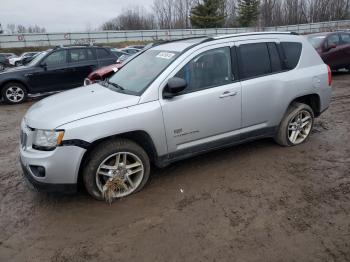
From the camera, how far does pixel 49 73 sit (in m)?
9.90

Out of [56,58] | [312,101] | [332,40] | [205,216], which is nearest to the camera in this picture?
[205,216]

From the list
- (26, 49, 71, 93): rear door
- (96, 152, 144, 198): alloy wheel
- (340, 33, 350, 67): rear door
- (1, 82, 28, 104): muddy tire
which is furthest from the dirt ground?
(340, 33, 350, 67): rear door

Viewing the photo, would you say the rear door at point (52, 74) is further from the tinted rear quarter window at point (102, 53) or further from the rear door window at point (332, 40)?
the rear door window at point (332, 40)

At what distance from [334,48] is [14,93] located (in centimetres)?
1158

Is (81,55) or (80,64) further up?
(81,55)

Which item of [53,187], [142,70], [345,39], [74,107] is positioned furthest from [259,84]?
[345,39]

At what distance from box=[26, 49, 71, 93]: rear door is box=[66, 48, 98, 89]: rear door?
5.6 inches

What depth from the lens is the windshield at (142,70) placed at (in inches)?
154

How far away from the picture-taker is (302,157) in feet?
15.3

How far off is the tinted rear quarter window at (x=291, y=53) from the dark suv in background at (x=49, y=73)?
24.2ft

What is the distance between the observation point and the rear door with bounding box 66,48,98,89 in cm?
1030

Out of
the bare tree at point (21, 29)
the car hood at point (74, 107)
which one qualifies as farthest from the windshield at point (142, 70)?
the bare tree at point (21, 29)

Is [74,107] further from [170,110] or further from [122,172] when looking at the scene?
[170,110]

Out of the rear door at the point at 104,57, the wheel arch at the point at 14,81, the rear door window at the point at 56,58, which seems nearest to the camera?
the wheel arch at the point at 14,81
